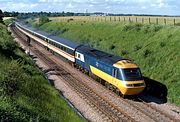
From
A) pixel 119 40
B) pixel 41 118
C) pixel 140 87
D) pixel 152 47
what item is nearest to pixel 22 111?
pixel 41 118

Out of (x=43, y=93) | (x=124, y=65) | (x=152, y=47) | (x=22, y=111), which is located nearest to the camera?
(x=22, y=111)

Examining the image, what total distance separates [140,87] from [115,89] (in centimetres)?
309

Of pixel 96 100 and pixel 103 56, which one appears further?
pixel 103 56

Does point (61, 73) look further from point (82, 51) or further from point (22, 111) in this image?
point (22, 111)

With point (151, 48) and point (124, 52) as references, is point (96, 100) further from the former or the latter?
point (124, 52)

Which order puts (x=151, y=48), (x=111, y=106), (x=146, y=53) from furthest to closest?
(x=151, y=48), (x=146, y=53), (x=111, y=106)

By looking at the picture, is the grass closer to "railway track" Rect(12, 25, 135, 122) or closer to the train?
the train

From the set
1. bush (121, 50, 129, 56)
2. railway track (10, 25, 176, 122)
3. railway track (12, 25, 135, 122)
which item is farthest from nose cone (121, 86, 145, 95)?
bush (121, 50, 129, 56)

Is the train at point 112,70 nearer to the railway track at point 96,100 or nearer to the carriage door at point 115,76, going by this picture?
the carriage door at point 115,76

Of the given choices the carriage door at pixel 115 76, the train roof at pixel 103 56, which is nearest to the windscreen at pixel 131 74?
the carriage door at pixel 115 76

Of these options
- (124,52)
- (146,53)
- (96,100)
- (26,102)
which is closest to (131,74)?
(96,100)

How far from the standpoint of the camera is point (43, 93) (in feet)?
89.1

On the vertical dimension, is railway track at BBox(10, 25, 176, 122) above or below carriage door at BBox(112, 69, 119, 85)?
below

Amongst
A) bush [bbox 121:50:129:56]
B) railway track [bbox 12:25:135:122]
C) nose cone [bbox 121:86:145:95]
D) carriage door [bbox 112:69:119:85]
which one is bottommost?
railway track [bbox 12:25:135:122]
